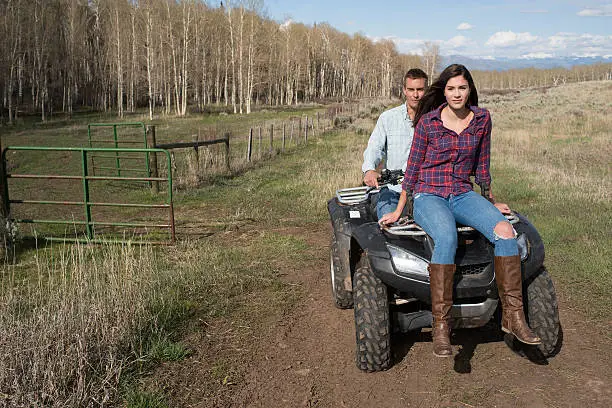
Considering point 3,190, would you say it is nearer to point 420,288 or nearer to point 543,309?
point 420,288

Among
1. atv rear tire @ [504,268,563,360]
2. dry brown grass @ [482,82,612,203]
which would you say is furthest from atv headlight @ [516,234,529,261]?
dry brown grass @ [482,82,612,203]

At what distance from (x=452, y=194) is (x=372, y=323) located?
105 cm

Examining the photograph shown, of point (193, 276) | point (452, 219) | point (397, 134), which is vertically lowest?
point (193, 276)

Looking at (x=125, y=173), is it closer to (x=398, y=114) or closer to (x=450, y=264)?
(x=398, y=114)

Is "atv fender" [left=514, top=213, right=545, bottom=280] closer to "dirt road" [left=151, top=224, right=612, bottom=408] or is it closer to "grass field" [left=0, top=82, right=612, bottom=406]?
"dirt road" [left=151, top=224, right=612, bottom=408]

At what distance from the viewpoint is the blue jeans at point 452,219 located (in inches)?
126

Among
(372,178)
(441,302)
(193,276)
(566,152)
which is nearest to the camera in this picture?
(441,302)

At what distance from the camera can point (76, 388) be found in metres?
3.27

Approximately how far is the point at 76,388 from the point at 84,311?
0.97 metres

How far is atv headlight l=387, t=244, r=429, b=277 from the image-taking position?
3.34 metres

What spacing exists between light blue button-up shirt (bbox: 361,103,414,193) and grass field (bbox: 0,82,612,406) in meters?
1.62

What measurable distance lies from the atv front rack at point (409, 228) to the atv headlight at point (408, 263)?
170mm

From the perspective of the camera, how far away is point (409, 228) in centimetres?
Answer: 359

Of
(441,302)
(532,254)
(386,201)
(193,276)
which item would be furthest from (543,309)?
(193,276)
